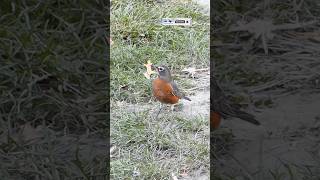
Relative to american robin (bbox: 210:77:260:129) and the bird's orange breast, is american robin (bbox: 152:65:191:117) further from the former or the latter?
american robin (bbox: 210:77:260:129)

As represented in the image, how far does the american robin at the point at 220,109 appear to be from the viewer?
1987mm

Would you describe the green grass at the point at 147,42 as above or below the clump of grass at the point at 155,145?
above

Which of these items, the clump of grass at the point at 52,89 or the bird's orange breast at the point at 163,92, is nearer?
the bird's orange breast at the point at 163,92

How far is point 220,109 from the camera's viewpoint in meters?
2.03

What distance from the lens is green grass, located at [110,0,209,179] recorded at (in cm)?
190

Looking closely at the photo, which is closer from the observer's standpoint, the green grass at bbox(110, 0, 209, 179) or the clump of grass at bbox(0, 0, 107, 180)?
the green grass at bbox(110, 0, 209, 179)

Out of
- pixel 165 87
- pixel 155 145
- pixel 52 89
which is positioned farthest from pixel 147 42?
pixel 52 89

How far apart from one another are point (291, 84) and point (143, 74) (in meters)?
0.61

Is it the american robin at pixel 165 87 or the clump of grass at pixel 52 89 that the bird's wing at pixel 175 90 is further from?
the clump of grass at pixel 52 89

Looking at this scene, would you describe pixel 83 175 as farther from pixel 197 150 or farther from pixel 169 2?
pixel 169 2

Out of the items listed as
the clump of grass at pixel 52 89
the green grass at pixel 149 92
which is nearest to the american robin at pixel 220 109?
the green grass at pixel 149 92

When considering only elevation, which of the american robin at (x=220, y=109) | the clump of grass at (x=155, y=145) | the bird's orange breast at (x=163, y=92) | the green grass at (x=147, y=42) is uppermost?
the green grass at (x=147, y=42)

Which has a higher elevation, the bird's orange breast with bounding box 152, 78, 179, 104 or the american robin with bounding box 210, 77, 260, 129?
the bird's orange breast with bounding box 152, 78, 179, 104

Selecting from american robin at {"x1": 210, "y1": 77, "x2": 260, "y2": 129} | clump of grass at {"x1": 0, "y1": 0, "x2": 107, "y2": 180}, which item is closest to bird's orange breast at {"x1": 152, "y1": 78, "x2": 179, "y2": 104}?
american robin at {"x1": 210, "y1": 77, "x2": 260, "y2": 129}
